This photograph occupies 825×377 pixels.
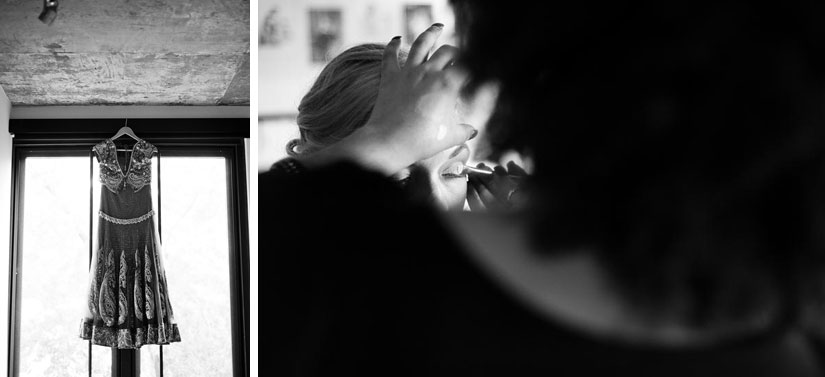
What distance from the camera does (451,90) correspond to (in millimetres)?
1501

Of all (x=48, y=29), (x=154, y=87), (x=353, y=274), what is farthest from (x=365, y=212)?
(x=154, y=87)

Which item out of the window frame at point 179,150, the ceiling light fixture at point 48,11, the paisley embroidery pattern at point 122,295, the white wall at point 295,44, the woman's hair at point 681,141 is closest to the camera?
the woman's hair at point 681,141

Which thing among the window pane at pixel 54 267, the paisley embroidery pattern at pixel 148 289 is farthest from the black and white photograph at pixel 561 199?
the window pane at pixel 54 267

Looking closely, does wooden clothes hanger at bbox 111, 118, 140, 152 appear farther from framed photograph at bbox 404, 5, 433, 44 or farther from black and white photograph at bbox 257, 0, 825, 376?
framed photograph at bbox 404, 5, 433, 44

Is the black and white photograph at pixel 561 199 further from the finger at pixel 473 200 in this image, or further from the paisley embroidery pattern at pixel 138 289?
the paisley embroidery pattern at pixel 138 289

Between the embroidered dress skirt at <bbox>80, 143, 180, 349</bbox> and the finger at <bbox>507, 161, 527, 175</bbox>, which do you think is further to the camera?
the embroidered dress skirt at <bbox>80, 143, 180, 349</bbox>

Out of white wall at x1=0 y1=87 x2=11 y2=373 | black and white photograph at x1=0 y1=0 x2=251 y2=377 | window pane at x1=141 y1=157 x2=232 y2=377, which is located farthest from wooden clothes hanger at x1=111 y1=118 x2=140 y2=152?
white wall at x1=0 y1=87 x2=11 y2=373

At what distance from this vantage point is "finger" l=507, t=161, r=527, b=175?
1.46 metres

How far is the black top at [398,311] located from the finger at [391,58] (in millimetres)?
226

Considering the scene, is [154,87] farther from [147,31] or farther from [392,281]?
[392,281]

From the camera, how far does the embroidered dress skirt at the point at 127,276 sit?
3711mm

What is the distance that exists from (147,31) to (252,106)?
160 centimetres

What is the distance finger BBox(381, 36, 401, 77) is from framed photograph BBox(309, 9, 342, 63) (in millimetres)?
102

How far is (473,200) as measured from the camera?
1.47m
